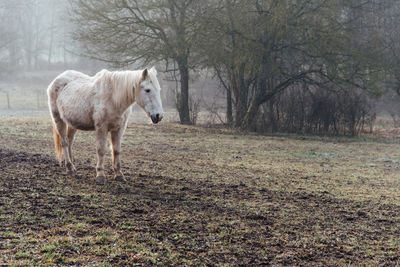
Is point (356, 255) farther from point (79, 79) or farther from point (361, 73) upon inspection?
point (361, 73)

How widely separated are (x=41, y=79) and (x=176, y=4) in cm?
3581

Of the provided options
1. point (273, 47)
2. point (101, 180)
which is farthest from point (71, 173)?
point (273, 47)

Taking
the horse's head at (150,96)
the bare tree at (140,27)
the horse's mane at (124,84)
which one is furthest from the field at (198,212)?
the bare tree at (140,27)

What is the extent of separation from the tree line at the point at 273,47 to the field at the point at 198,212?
6853mm

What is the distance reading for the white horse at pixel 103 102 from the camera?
5852 millimetres

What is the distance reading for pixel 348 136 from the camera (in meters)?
17.1

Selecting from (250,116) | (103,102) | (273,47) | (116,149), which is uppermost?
(273,47)

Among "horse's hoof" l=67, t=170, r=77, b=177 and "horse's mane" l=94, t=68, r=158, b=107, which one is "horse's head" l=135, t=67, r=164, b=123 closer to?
"horse's mane" l=94, t=68, r=158, b=107

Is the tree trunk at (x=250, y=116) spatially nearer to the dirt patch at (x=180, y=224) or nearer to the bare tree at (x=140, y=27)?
the bare tree at (x=140, y=27)

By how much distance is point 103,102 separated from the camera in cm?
623

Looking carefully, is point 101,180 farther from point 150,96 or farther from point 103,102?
point 150,96

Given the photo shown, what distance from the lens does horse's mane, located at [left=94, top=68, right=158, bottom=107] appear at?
600cm

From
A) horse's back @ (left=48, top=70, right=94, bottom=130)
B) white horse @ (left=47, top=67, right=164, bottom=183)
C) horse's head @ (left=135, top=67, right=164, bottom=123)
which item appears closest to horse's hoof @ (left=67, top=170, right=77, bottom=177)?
white horse @ (left=47, top=67, right=164, bottom=183)

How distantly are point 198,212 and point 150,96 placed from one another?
1.77m
